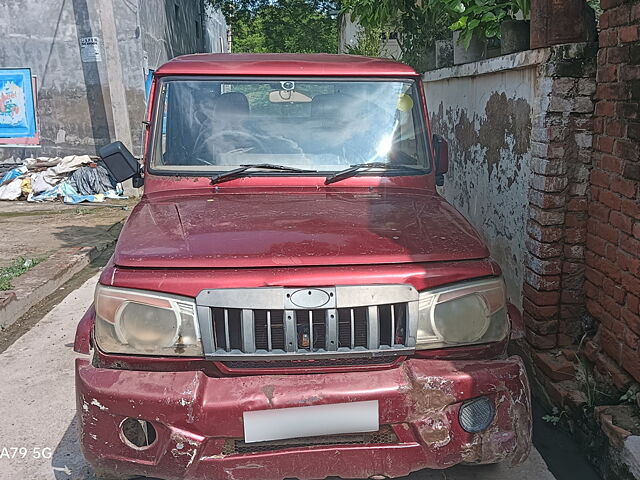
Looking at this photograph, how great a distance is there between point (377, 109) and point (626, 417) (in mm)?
1947

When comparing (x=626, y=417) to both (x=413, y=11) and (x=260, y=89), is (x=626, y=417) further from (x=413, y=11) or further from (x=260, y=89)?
(x=413, y=11)

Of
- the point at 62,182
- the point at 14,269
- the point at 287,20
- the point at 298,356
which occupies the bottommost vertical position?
the point at 14,269

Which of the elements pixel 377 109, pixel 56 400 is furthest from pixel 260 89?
pixel 56 400

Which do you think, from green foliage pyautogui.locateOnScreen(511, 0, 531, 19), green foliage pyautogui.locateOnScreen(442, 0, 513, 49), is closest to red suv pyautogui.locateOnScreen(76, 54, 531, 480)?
green foliage pyautogui.locateOnScreen(511, 0, 531, 19)

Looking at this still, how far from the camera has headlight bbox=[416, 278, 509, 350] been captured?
236cm

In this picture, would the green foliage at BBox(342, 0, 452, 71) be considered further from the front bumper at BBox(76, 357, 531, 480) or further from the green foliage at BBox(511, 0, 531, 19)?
the front bumper at BBox(76, 357, 531, 480)

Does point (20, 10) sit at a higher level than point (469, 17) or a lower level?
higher

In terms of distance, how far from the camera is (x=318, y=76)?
359 cm

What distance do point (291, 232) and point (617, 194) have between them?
1.62m

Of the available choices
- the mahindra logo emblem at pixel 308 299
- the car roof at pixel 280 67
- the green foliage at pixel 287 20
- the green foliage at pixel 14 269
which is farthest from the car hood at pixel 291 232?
the green foliage at pixel 287 20

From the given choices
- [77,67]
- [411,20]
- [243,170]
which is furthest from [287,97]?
[77,67]

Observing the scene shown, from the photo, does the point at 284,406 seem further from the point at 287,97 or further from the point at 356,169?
the point at 287,97

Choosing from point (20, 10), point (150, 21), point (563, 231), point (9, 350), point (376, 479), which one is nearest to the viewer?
point (376, 479)

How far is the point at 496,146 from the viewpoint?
452 centimetres
